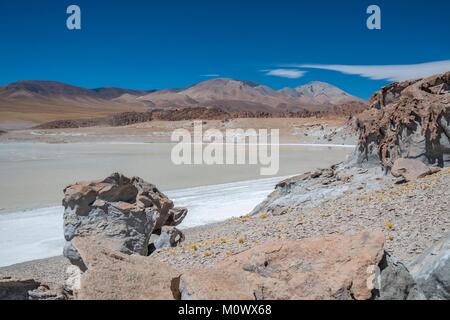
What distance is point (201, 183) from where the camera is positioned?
840 inches

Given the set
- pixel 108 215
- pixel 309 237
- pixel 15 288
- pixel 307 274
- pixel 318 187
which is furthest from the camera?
pixel 318 187

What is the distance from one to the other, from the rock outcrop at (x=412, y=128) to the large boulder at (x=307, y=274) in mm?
8485

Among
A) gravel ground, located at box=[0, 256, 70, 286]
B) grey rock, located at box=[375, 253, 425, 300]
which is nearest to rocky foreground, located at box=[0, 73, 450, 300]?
grey rock, located at box=[375, 253, 425, 300]

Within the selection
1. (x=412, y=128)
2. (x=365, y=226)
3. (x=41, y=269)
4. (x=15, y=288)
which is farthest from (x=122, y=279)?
(x=412, y=128)

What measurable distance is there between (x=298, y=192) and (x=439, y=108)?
4145 millimetres

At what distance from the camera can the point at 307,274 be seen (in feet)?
12.2

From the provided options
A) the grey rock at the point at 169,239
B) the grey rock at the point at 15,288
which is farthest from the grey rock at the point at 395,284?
the grey rock at the point at 169,239

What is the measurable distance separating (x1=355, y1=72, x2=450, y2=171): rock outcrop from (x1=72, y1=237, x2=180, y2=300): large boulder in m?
9.28

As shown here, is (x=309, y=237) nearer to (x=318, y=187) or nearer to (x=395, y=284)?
(x=395, y=284)

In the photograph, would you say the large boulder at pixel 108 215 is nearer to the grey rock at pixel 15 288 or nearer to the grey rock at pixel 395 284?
the grey rock at pixel 15 288

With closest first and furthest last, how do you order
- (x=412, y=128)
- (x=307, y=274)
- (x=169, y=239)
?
(x=307, y=274) < (x=169, y=239) < (x=412, y=128)

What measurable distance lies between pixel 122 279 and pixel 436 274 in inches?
103

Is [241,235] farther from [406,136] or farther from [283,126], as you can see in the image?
[283,126]

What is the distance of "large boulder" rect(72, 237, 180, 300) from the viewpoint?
3619mm
